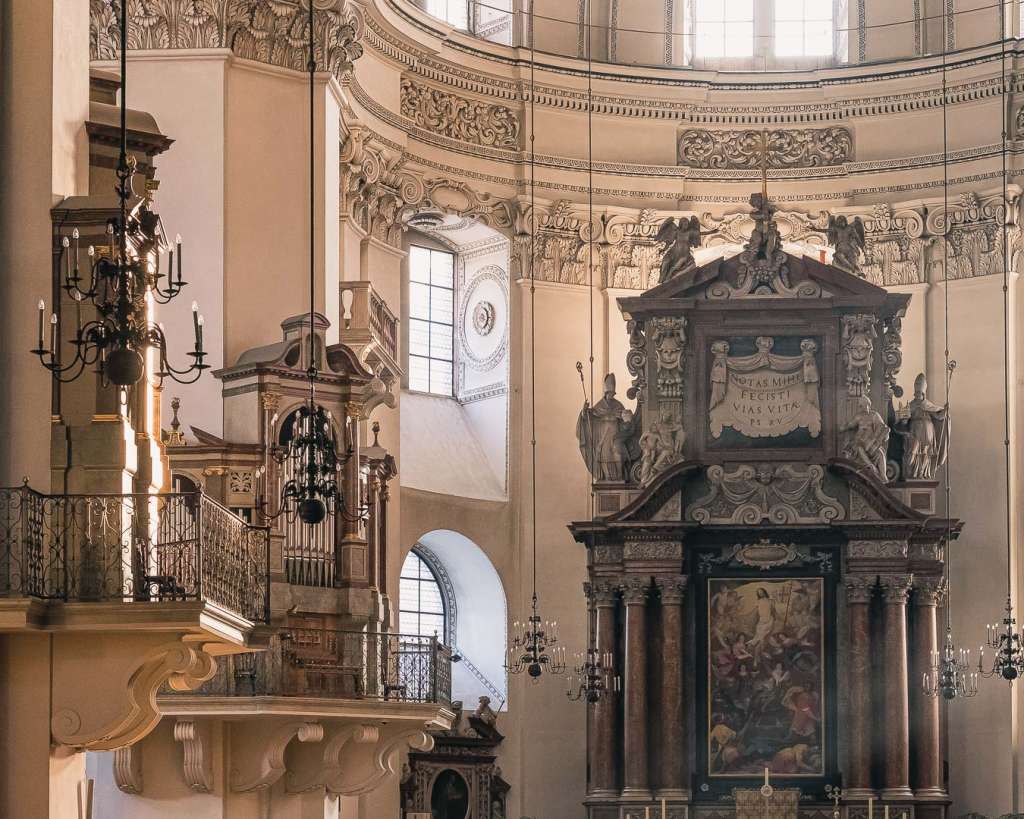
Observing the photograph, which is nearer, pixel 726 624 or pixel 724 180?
pixel 726 624

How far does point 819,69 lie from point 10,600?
19.8 m

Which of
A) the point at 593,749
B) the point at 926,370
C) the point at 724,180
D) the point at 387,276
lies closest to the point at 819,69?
the point at 724,180

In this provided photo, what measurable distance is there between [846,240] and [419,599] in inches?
276

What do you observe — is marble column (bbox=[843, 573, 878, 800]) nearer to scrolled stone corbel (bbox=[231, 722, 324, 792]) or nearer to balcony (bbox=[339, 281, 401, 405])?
balcony (bbox=[339, 281, 401, 405])

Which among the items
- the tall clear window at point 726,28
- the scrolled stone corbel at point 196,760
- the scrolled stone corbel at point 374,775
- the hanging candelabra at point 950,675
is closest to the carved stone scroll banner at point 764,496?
the hanging candelabra at point 950,675

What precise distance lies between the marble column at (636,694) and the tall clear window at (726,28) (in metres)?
8.29

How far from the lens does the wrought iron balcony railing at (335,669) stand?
62.9ft

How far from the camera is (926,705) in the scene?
26.2 meters

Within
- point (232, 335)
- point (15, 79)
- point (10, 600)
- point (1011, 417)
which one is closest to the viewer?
point (10, 600)

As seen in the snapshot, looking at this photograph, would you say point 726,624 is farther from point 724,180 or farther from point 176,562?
point 176,562

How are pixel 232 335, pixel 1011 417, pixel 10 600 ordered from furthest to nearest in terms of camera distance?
pixel 1011 417
pixel 232 335
pixel 10 600

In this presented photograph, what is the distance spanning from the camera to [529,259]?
28.9 m

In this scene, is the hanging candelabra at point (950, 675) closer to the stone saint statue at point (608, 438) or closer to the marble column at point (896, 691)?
the marble column at point (896, 691)

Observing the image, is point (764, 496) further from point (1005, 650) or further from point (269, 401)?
point (269, 401)
